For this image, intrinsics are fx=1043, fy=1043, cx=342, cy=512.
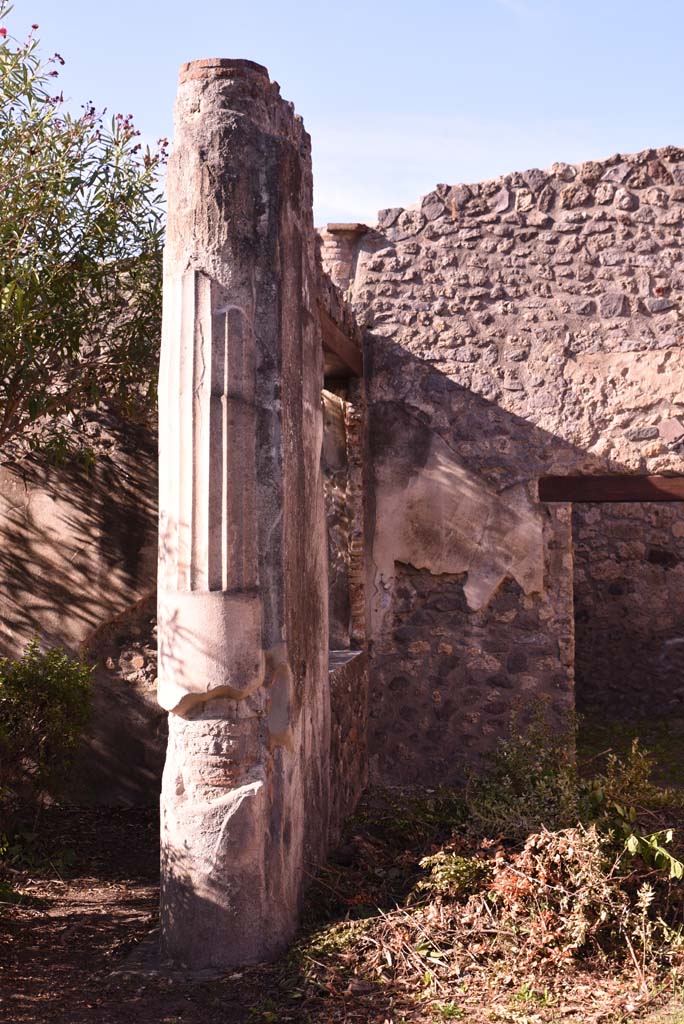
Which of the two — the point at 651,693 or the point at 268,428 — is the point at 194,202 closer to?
the point at 268,428

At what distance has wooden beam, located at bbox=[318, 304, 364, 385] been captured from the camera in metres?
5.46

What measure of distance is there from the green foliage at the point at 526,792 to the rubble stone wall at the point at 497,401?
49.8 inches

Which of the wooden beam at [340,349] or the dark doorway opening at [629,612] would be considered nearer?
the wooden beam at [340,349]

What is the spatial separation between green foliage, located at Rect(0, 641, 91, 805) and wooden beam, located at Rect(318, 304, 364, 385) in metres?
2.25

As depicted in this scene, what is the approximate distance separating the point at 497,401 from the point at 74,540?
2768 millimetres

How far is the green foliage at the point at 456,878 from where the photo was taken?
428 centimetres

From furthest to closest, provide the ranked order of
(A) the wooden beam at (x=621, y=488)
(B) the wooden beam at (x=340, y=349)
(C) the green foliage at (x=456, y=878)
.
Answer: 1. (A) the wooden beam at (x=621, y=488)
2. (B) the wooden beam at (x=340, y=349)
3. (C) the green foliage at (x=456, y=878)

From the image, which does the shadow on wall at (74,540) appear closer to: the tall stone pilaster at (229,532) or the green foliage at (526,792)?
the tall stone pilaster at (229,532)

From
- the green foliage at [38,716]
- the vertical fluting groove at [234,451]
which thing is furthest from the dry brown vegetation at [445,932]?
the vertical fluting groove at [234,451]

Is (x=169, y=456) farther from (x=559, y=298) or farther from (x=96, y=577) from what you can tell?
(x=559, y=298)

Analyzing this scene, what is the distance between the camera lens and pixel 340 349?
5914 mm

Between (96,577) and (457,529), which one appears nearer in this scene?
(96,577)

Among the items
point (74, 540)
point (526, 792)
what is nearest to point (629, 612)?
point (526, 792)

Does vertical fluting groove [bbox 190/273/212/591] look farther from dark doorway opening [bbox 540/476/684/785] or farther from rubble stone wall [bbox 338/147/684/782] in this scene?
dark doorway opening [bbox 540/476/684/785]
